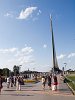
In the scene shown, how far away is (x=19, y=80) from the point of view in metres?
37.1

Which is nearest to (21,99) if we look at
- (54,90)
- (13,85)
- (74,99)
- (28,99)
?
(28,99)

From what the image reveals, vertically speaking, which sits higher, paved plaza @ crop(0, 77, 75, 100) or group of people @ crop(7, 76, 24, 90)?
group of people @ crop(7, 76, 24, 90)

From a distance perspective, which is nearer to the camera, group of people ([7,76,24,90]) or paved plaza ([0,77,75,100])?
paved plaza ([0,77,75,100])

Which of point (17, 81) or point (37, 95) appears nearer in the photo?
point (37, 95)

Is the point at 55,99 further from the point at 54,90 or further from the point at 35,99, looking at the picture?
the point at 54,90

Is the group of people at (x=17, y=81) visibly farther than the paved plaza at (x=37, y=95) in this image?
Yes

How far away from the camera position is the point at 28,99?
949 inches

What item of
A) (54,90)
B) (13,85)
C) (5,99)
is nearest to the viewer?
(5,99)

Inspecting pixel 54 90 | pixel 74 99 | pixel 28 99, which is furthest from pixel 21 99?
pixel 54 90

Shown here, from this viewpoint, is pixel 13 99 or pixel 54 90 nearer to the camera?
pixel 13 99

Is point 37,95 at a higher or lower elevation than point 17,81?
lower

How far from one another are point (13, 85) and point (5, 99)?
2270 cm

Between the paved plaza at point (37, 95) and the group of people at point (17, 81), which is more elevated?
the group of people at point (17, 81)

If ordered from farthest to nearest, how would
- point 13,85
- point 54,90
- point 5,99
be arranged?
point 13,85, point 54,90, point 5,99
